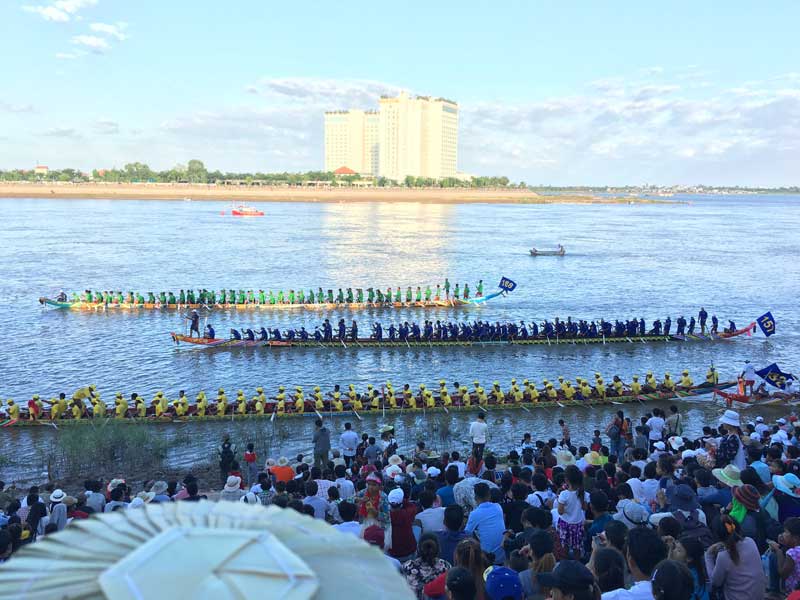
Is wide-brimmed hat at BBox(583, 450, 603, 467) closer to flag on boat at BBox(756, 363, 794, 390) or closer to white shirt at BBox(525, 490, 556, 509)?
white shirt at BBox(525, 490, 556, 509)

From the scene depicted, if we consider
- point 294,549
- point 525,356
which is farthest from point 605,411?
point 294,549

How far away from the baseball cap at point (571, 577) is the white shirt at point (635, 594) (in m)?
0.36

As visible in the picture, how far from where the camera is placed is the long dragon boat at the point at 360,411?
15.9 m

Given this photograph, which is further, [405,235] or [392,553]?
[405,235]

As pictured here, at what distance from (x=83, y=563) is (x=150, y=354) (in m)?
22.7

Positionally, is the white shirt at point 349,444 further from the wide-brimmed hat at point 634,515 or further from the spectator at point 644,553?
the spectator at point 644,553

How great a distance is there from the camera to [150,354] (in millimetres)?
23078

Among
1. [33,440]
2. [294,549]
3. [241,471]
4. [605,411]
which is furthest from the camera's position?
[605,411]

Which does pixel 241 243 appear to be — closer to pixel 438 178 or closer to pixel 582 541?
pixel 582 541

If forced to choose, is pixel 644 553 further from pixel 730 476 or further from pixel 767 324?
pixel 767 324

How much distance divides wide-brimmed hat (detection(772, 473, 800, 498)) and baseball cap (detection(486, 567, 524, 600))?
3858 millimetres

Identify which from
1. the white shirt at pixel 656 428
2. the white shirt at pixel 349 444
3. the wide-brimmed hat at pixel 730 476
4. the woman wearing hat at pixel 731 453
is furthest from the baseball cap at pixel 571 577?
the white shirt at pixel 656 428

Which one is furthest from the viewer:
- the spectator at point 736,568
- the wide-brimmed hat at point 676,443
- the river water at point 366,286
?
the river water at point 366,286

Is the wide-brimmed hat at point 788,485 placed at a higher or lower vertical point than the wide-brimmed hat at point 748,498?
lower
